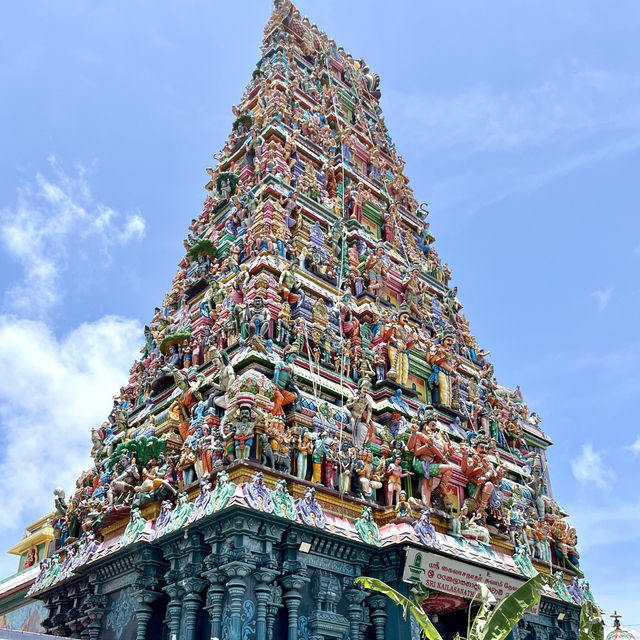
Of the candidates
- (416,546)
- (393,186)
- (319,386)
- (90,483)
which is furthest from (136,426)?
(393,186)

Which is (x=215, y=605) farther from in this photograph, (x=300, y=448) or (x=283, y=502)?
(x=300, y=448)

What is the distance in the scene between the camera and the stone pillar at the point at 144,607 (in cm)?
1514

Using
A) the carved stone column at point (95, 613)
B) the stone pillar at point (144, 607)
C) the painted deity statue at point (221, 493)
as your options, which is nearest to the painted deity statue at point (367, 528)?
the painted deity statue at point (221, 493)

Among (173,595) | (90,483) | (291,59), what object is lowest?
(173,595)

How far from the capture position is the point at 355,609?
49.2ft

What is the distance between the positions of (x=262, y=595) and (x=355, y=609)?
273 cm

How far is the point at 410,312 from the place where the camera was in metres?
25.0

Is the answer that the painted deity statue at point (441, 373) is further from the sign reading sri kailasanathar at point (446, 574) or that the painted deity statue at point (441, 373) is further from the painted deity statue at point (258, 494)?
the painted deity statue at point (258, 494)

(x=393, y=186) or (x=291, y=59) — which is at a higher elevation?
(x=291, y=59)

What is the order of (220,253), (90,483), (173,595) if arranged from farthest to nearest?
1. (220,253)
2. (90,483)
3. (173,595)

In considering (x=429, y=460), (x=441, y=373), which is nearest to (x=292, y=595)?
(x=429, y=460)

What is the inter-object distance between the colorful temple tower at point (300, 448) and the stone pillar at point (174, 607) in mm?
69

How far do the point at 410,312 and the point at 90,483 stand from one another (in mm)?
12594

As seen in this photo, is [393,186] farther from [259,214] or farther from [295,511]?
[295,511]
